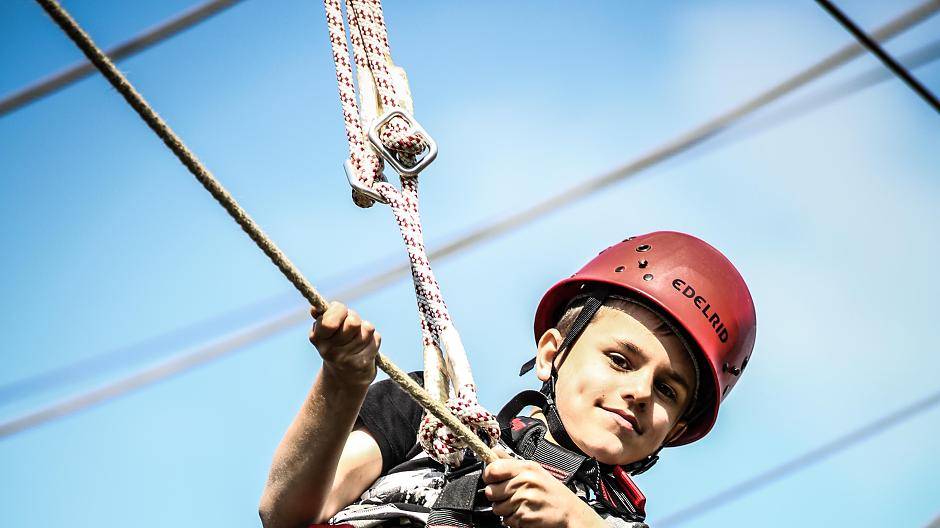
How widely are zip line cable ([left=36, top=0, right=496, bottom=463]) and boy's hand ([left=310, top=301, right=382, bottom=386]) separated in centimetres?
2

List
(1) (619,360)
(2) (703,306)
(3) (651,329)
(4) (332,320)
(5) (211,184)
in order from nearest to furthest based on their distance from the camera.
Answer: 1. (5) (211,184)
2. (4) (332,320)
3. (1) (619,360)
4. (3) (651,329)
5. (2) (703,306)

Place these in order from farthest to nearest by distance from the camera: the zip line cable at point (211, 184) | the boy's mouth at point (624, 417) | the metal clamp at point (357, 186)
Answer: the boy's mouth at point (624, 417) < the metal clamp at point (357, 186) < the zip line cable at point (211, 184)

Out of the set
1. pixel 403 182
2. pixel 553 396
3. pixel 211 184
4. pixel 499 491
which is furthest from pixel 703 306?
pixel 211 184

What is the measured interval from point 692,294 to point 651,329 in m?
0.20

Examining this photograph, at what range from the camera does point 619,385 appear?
2.67 m

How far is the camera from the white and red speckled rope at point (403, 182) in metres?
Result: 2.31

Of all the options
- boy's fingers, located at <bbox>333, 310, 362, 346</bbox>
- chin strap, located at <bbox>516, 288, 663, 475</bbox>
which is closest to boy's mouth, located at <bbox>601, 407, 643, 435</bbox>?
chin strap, located at <bbox>516, 288, 663, 475</bbox>

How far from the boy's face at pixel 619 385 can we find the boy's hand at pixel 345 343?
70cm

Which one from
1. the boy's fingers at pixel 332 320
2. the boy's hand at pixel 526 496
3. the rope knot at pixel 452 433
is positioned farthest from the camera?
the rope knot at pixel 452 433

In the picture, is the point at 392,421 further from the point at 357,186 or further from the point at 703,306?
the point at 703,306

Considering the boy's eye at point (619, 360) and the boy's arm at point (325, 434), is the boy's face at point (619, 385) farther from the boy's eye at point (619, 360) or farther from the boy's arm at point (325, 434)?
the boy's arm at point (325, 434)

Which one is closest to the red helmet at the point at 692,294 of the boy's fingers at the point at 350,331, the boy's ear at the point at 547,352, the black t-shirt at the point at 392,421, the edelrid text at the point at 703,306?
the edelrid text at the point at 703,306

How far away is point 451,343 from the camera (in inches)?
94.3

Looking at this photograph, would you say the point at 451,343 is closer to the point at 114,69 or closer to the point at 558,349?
the point at 558,349
